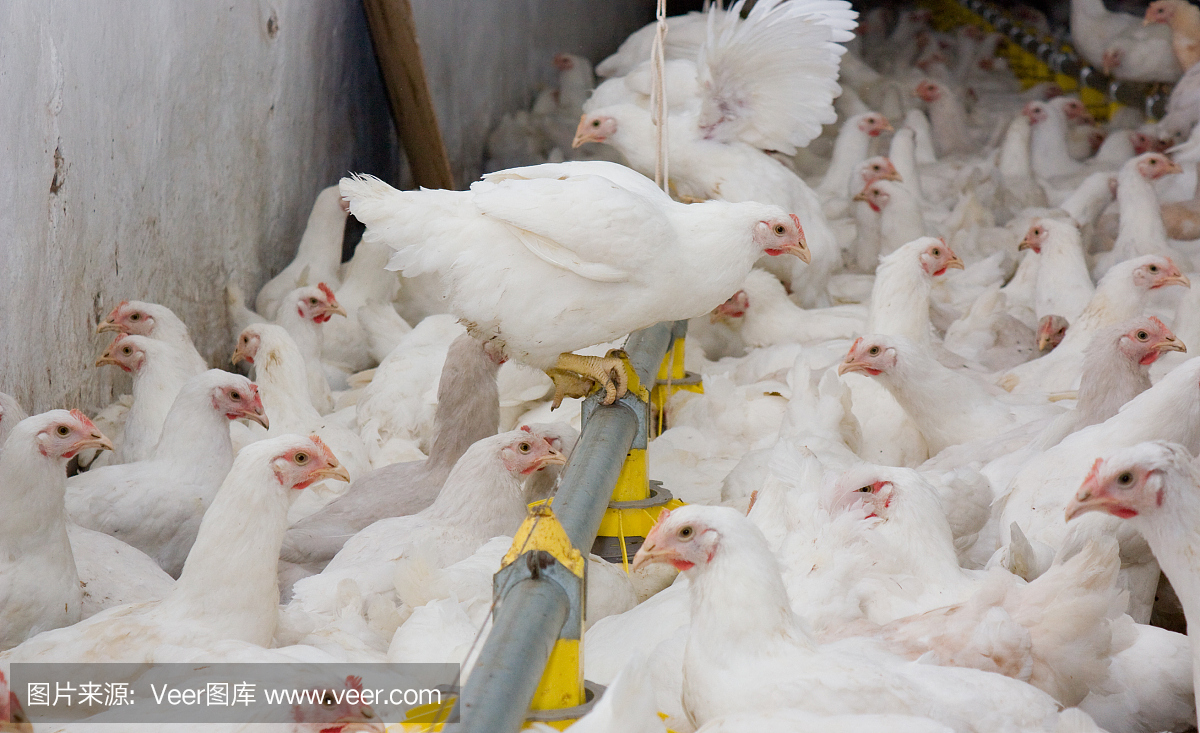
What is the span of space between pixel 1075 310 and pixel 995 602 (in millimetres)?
2764

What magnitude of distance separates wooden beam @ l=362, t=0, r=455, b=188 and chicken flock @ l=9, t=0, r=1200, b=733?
758 mm

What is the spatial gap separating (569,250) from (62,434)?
1.21 metres

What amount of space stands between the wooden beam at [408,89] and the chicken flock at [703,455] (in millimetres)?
758

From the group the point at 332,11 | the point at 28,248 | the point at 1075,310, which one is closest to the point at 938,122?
the point at 1075,310

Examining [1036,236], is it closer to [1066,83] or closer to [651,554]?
[651,554]

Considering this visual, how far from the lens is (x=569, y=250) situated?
2525 millimetres

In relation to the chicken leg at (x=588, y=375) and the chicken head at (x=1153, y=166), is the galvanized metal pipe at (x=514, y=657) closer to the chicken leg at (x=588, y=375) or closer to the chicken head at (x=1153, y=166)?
the chicken leg at (x=588, y=375)

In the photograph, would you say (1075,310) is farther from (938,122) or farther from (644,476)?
(938,122)

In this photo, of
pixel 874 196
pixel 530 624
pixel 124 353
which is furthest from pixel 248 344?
pixel 874 196

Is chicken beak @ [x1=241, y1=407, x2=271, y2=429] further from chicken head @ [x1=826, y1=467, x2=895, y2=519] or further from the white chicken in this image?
chicken head @ [x1=826, y1=467, x2=895, y2=519]

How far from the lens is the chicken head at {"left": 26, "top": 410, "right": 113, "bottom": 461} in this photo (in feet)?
8.04

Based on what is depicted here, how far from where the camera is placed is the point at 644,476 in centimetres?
280

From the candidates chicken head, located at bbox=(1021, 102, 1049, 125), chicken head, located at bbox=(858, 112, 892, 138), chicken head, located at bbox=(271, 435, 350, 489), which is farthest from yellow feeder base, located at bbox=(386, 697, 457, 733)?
chicken head, located at bbox=(1021, 102, 1049, 125)

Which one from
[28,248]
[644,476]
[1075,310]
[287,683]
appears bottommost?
[1075,310]
